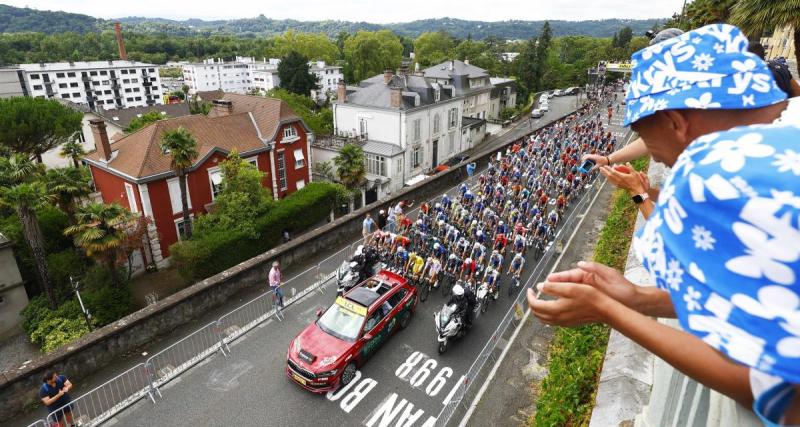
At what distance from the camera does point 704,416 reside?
2.63 meters

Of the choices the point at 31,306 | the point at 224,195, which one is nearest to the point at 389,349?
the point at 224,195

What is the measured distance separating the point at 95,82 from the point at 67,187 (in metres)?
99.6

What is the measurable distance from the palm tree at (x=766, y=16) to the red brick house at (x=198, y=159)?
29.2 meters

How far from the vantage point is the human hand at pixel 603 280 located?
2072 millimetres

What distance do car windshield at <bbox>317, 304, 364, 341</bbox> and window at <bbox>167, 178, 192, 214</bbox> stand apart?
19.2 m

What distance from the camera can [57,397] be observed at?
1109 centimetres

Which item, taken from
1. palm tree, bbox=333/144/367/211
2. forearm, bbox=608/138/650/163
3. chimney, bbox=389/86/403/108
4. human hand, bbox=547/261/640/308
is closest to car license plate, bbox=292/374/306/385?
forearm, bbox=608/138/650/163

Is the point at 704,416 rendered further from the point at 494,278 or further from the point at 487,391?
the point at 494,278

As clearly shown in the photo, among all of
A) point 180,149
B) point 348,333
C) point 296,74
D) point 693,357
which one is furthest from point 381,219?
point 296,74

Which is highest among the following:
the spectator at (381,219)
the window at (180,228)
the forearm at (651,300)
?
the forearm at (651,300)

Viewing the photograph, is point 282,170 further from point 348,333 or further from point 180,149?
point 348,333

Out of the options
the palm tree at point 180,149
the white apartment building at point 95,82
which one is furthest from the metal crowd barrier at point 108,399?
the white apartment building at point 95,82

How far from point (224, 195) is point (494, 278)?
738 inches

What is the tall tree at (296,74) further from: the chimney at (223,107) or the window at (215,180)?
the window at (215,180)
